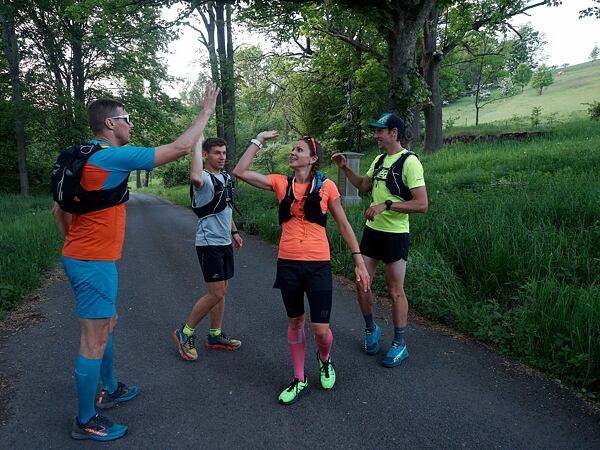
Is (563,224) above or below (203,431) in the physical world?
above

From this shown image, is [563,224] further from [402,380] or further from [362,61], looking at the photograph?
[362,61]

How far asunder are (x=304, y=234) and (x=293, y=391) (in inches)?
47.9

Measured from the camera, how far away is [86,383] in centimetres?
260

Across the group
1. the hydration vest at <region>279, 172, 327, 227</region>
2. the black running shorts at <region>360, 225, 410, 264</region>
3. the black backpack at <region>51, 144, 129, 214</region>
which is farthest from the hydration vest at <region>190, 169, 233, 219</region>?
the black running shorts at <region>360, 225, 410, 264</region>

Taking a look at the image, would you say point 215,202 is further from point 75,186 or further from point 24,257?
point 24,257

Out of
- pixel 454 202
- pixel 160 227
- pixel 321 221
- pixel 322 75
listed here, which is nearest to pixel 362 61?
pixel 322 75

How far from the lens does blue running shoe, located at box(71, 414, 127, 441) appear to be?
259 centimetres

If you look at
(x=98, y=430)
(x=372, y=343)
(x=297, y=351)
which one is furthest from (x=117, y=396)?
(x=372, y=343)

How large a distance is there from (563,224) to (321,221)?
3.96 m

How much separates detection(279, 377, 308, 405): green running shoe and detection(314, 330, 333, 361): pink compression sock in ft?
0.77

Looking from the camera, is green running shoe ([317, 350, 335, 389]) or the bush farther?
the bush

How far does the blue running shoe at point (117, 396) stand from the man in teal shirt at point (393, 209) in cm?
211

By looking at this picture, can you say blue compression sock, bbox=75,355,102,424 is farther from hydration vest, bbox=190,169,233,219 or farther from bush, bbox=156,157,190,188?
bush, bbox=156,157,190,188

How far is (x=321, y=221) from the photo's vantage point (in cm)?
308
